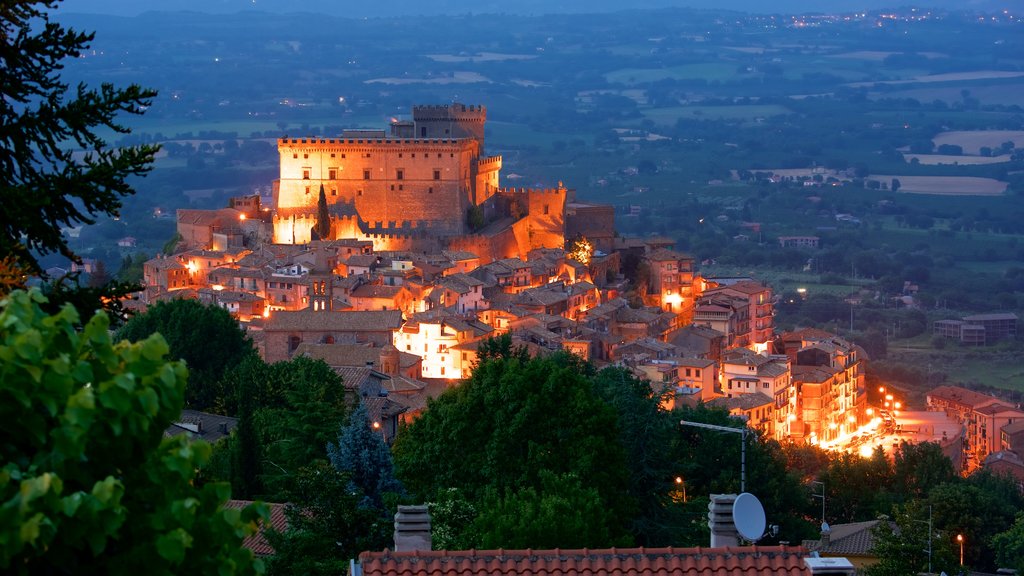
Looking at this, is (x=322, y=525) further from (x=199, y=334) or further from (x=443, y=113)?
(x=443, y=113)

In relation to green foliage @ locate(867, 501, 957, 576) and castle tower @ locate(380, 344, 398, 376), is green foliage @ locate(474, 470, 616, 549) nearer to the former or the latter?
green foliage @ locate(867, 501, 957, 576)

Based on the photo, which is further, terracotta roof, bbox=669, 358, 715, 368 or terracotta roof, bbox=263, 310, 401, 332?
terracotta roof, bbox=669, 358, 715, 368

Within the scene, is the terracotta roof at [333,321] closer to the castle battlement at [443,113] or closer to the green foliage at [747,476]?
the green foliage at [747,476]

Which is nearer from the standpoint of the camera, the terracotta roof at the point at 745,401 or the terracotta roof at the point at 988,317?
the terracotta roof at the point at 745,401

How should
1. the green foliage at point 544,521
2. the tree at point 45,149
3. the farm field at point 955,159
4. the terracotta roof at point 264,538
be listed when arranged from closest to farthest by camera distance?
the tree at point 45,149 → the green foliage at point 544,521 → the terracotta roof at point 264,538 → the farm field at point 955,159

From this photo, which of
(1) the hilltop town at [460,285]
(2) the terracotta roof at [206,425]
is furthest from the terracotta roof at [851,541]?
(1) the hilltop town at [460,285]

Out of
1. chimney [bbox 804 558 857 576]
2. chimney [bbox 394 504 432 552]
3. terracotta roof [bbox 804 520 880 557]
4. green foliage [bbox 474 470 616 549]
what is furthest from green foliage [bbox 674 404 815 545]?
chimney [bbox 804 558 857 576]
